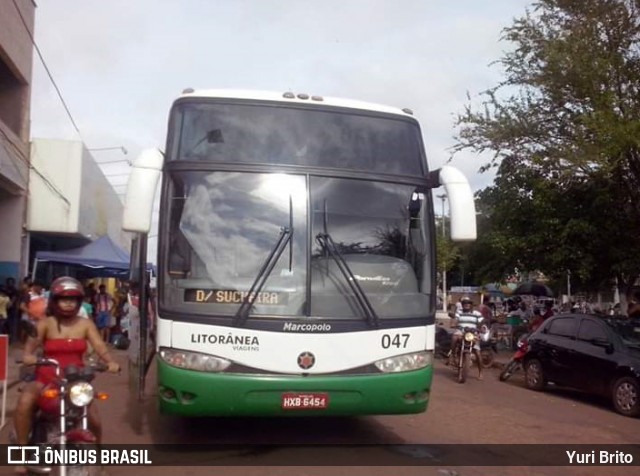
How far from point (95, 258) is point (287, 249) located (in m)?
13.7

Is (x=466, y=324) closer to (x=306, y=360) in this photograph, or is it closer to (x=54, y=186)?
(x=306, y=360)

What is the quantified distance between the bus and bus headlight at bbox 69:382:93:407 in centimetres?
131

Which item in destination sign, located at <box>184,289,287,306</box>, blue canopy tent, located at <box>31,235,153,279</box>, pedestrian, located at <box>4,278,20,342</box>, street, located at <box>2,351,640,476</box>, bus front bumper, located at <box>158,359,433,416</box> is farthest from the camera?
blue canopy tent, located at <box>31,235,153,279</box>

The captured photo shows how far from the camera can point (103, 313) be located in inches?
802

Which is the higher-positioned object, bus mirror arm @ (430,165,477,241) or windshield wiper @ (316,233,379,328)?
bus mirror arm @ (430,165,477,241)

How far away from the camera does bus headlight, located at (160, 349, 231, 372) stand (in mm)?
6688

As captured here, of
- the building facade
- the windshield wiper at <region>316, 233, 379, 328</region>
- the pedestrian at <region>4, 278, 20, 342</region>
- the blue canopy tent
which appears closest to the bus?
the windshield wiper at <region>316, 233, 379, 328</region>

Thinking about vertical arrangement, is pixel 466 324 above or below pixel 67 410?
above

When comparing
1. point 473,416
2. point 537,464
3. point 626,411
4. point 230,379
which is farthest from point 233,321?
point 626,411

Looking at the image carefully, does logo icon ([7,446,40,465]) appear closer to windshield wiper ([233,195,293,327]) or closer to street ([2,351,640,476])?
street ([2,351,640,476])

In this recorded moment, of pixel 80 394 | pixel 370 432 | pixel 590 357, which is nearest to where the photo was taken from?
pixel 80 394

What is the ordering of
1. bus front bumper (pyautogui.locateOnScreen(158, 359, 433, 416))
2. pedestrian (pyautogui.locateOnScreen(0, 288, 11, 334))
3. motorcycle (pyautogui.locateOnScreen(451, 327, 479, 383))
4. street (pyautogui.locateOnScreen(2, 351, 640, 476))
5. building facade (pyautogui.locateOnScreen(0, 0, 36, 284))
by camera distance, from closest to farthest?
bus front bumper (pyautogui.locateOnScreen(158, 359, 433, 416)) → street (pyautogui.locateOnScreen(2, 351, 640, 476)) → motorcycle (pyautogui.locateOnScreen(451, 327, 479, 383)) → pedestrian (pyautogui.locateOnScreen(0, 288, 11, 334)) → building facade (pyautogui.locateOnScreen(0, 0, 36, 284))

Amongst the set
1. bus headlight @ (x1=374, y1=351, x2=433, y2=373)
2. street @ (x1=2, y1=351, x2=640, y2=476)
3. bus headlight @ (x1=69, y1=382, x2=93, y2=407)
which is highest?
bus headlight @ (x1=374, y1=351, x2=433, y2=373)

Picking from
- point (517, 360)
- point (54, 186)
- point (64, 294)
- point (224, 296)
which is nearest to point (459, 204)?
point (224, 296)
